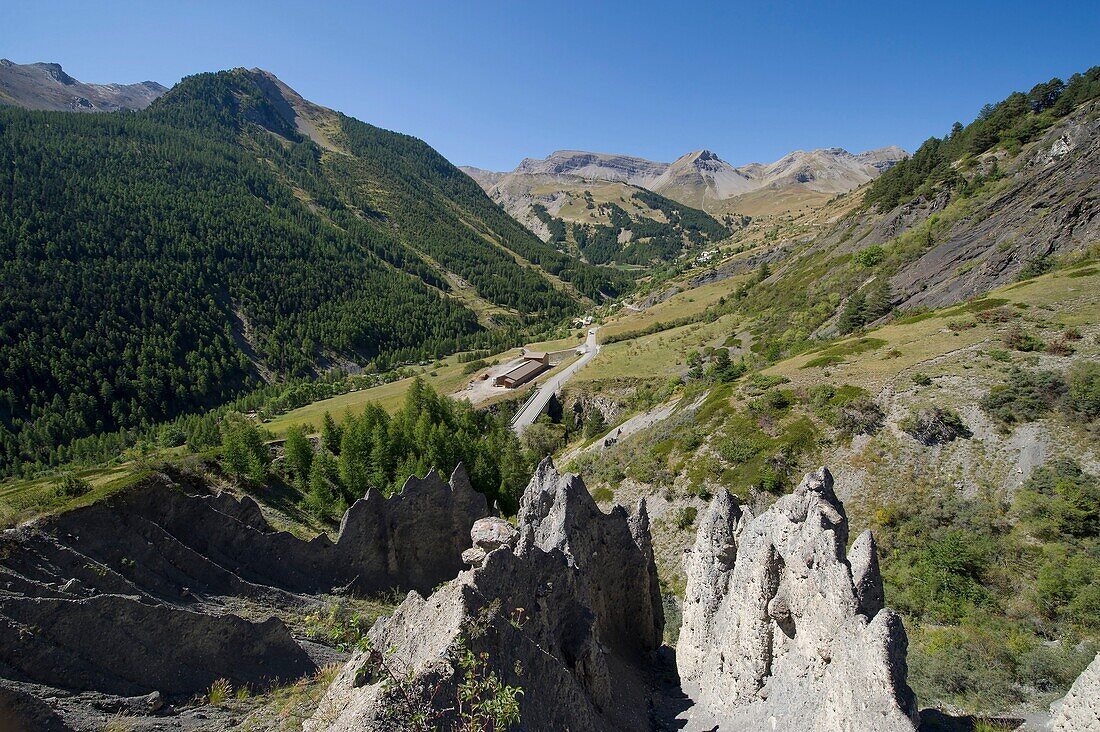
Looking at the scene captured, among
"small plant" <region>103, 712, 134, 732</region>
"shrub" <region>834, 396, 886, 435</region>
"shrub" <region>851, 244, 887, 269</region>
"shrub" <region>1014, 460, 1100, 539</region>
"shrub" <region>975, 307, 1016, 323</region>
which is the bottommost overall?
"small plant" <region>103, 712, 134, 732</region>

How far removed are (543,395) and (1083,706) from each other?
8677 cm

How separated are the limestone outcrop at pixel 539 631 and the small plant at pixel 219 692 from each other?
504 cm

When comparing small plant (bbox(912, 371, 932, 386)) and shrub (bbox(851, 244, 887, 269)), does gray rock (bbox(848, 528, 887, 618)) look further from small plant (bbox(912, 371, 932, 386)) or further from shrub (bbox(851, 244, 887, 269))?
shrub (bbox(851, 244, 887, 269))

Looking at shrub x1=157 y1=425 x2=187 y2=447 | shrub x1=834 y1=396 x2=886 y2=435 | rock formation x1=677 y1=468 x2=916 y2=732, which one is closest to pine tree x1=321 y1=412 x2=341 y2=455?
rock formation x1=677 y1=468 x2=916 y2=732

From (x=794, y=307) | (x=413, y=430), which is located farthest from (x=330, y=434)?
(x=794, y=307)

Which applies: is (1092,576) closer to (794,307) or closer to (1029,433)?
(1029,433)

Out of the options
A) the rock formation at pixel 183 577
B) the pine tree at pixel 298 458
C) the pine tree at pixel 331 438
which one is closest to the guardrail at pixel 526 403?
the pine tree at pixel 331 438

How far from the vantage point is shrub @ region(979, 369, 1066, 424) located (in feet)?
103

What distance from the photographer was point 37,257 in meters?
161

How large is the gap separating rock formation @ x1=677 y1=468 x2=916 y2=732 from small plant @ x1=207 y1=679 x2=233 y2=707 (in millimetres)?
15122

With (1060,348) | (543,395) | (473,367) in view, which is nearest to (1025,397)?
(1060,348)

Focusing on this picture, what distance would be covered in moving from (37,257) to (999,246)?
839ft

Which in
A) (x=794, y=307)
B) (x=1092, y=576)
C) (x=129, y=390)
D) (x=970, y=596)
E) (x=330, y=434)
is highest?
(x=794, y=307)

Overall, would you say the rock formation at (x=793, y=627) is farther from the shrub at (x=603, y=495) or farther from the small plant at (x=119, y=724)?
the shrub at (x=603, y=495)
